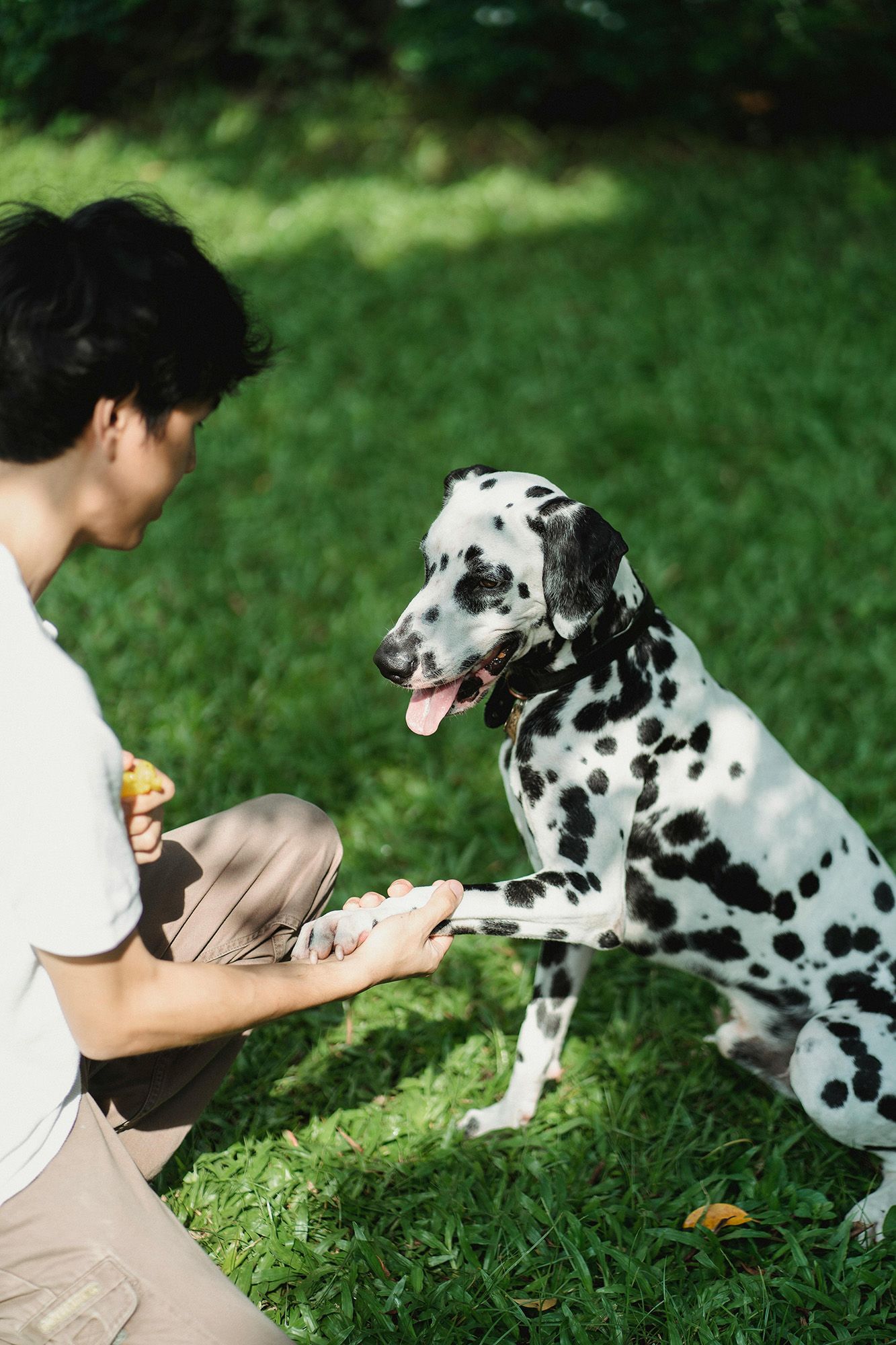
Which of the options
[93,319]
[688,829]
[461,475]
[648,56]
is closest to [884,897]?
[688,829]

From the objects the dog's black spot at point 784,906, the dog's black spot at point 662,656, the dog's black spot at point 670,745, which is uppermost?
the dog's black spot at point 662,656

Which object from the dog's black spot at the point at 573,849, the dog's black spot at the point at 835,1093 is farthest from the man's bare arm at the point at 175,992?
the dog's black spot at the point at 835,1093

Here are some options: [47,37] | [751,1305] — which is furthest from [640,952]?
[47,37]

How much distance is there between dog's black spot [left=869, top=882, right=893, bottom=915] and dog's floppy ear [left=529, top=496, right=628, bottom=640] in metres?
1.05

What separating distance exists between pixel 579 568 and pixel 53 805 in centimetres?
135

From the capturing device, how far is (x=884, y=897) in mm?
2895

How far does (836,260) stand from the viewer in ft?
26.5

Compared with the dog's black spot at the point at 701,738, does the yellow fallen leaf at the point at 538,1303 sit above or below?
below

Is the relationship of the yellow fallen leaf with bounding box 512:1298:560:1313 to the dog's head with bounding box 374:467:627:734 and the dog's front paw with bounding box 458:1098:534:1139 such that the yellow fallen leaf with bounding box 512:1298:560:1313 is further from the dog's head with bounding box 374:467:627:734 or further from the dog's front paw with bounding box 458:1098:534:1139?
the dog's head with bounding box 374:467:627:734

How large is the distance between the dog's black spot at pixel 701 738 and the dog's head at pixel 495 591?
42 cm

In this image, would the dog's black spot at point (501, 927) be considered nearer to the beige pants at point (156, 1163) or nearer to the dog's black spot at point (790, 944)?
the beige pants at point (156, 1163)

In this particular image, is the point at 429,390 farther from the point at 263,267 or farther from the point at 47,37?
the point at 47,37

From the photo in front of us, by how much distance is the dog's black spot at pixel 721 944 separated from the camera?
2.87 meters

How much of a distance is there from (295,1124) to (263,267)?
21.1 ft
